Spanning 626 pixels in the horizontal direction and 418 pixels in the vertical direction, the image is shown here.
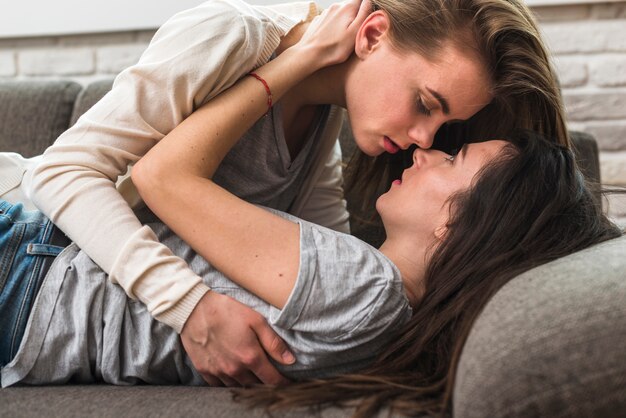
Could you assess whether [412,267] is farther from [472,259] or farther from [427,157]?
[427,157]

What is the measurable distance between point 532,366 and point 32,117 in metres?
1.32

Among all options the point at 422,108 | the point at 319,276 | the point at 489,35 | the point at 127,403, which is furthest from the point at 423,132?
the point at 127,403

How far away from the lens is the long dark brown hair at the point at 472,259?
34.6 inches

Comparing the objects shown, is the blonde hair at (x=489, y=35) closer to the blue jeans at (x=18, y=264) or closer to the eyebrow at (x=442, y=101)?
the eyebrow at (x=442, y=101)

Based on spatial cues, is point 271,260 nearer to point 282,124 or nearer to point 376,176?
point 282,124

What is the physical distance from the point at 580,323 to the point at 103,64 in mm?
1632

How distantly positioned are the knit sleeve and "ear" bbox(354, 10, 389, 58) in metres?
0.18

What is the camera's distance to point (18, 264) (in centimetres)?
105

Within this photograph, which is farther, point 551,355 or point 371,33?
point 371,33

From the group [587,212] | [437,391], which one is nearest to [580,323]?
[437,391]

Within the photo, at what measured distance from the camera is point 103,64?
6.55ft

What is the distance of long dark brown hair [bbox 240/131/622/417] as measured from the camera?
A: 878 mm

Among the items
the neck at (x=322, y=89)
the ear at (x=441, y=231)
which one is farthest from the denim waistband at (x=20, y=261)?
the ear at (x=441, y=231)

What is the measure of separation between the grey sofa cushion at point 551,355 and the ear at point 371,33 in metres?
0.56
